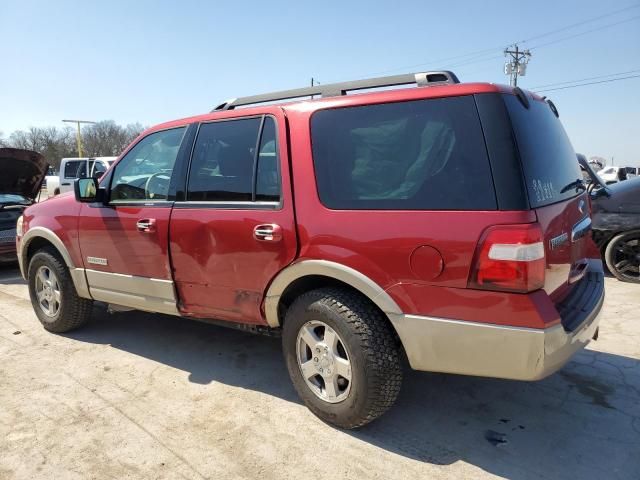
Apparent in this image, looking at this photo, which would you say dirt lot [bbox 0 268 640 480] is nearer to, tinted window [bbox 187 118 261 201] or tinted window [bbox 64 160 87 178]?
tinted window [bbox 187 118 261 201]

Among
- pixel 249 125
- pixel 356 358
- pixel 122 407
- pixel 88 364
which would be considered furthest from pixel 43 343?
pixel 356 358

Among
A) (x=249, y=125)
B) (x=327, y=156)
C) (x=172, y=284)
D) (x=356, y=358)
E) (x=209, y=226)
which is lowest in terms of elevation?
(x=356, y=358)

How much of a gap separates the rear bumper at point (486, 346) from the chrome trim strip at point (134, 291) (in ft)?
6.20

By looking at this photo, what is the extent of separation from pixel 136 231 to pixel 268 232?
132cm

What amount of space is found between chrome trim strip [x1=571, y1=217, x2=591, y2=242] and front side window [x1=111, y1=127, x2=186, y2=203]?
2.76 metres

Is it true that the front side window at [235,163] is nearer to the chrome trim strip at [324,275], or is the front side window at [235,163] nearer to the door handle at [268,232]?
the door handle at [268,232]

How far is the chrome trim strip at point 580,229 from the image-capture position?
2820 mm

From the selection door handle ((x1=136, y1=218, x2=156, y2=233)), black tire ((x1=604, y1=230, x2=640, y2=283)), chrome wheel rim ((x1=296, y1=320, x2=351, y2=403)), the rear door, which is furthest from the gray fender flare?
black tire ((x1=604, y1=230, x2=640, y2=283))

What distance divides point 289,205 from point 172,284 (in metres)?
1.25

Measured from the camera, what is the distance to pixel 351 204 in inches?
106

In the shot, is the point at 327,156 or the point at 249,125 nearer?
the point at 327,156

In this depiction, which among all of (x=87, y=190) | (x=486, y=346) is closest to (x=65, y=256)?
(x=87, y=190)

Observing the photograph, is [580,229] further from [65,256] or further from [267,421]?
[65,256]

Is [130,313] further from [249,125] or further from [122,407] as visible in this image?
[249,125]
